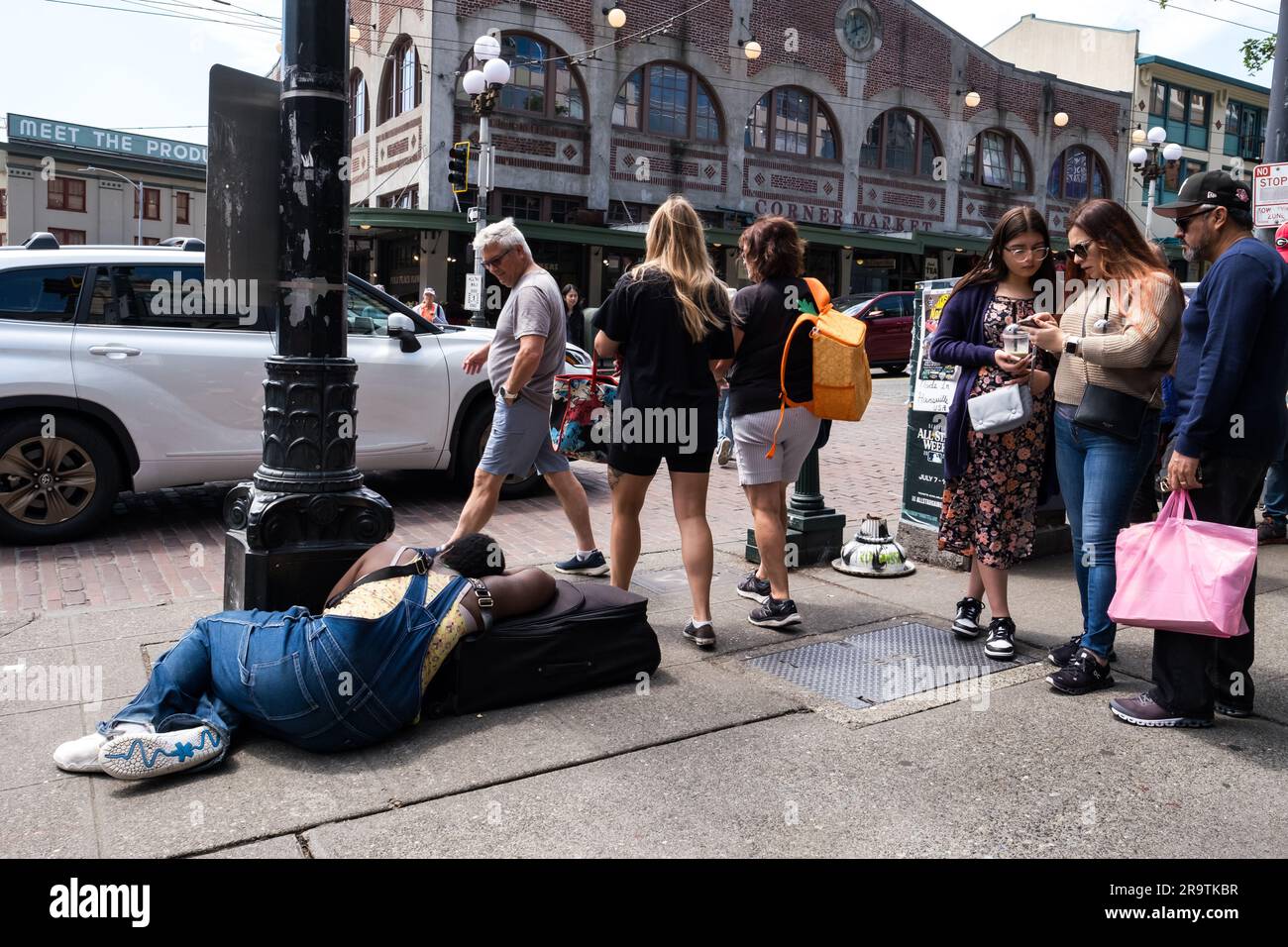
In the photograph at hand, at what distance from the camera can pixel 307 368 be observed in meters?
4.01

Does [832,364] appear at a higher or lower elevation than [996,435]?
higher

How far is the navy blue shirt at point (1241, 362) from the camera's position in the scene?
3.52 m

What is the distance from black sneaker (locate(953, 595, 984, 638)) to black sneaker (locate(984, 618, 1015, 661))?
0.59 ft

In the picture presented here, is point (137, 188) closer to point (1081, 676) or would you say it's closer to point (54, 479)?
point (54, 479)

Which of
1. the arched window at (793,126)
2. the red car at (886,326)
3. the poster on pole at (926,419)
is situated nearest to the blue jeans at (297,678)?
the poster on pole at (926,419)

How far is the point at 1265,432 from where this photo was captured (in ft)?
11.8

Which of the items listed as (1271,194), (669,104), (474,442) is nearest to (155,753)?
(474,442)

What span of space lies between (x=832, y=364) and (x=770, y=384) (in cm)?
29

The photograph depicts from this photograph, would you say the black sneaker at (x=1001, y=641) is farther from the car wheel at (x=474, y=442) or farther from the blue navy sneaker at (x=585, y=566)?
the car wheel at (x=474, y=442)

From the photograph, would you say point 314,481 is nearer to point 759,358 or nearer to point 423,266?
point 759,358

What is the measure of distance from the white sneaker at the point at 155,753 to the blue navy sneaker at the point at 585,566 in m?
2.81

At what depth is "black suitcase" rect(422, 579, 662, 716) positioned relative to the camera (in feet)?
12.2
